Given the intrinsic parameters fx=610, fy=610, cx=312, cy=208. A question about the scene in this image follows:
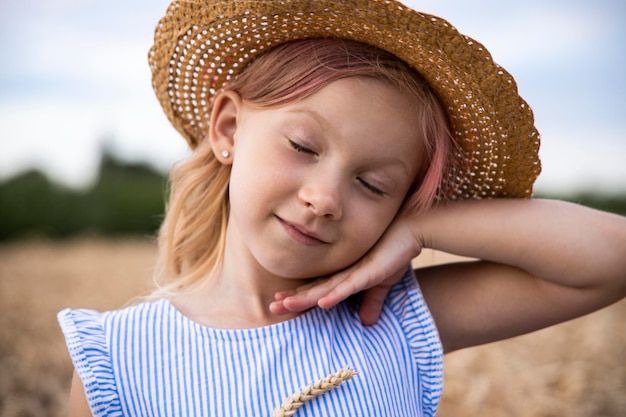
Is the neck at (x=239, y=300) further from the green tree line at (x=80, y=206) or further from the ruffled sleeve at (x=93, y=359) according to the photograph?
the green tree line at (x=80, y=206)

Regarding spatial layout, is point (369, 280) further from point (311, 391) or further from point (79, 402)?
point (79, 402)

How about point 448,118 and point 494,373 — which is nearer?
point 448,118

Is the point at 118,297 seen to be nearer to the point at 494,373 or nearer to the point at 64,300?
the point at 64,300

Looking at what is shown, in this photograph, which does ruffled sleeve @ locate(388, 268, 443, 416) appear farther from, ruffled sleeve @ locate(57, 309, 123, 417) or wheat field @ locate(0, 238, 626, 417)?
ruffled sleeve @ locate(57, 309, 123, 417)

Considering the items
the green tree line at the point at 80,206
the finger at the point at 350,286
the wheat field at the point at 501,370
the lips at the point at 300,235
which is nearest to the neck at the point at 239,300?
the finger at the point at 350,286

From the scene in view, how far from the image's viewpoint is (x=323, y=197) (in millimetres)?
1848

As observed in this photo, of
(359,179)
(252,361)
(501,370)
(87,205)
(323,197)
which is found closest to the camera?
(323,197)

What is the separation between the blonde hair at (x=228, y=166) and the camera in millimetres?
1989

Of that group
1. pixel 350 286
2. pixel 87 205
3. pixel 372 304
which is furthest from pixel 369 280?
pixel 87 205

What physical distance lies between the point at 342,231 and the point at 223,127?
0.68 metres

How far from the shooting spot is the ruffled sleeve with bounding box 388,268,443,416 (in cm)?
221

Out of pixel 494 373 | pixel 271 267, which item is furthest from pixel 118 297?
pixel 271 267

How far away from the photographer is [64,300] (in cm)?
704

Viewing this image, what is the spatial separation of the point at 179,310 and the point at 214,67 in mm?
917
